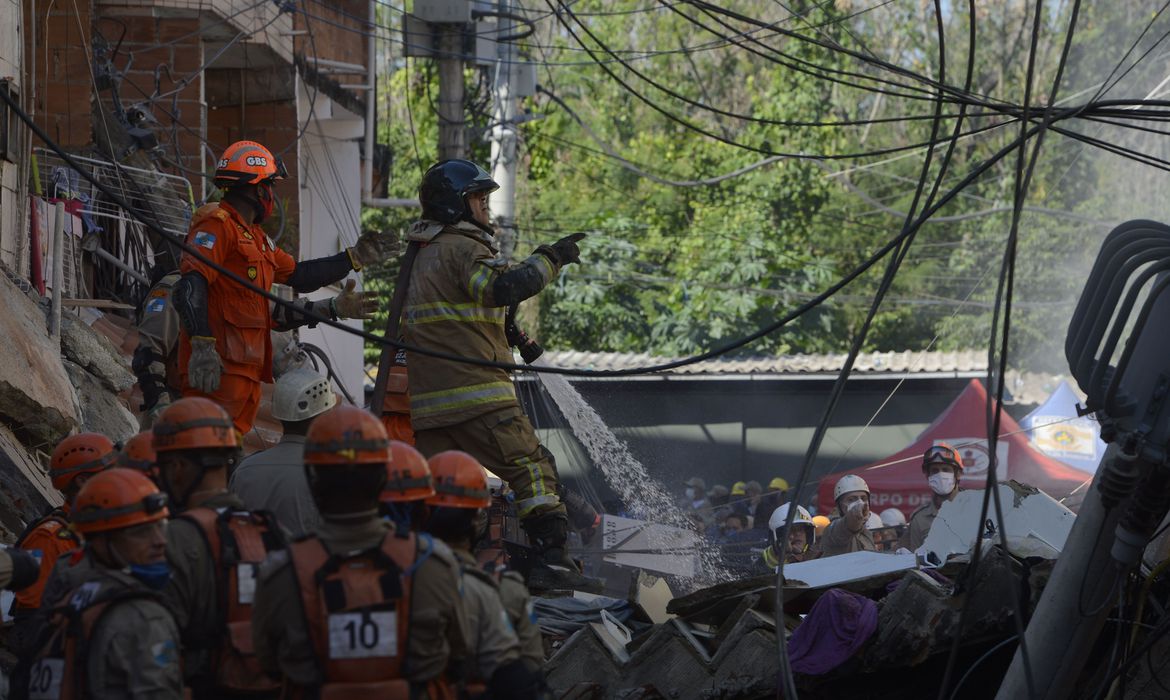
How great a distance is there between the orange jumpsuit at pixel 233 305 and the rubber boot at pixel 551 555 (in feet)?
4.88

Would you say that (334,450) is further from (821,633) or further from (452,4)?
(452,4)

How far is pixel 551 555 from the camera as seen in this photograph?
6383 millimetres

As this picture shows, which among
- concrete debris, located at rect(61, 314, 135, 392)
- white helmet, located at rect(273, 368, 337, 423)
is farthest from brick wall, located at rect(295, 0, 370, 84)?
white helmet, located at rect(273, 368, 337, 423)

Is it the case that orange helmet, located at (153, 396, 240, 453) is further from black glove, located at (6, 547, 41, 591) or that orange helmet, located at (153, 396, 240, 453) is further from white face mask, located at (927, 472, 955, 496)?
white face mask, located at (927, 472, 955, 496)

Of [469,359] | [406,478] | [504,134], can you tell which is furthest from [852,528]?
[504,134]

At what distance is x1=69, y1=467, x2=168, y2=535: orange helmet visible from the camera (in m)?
3.74

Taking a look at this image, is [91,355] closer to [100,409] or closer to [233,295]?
[100,409]

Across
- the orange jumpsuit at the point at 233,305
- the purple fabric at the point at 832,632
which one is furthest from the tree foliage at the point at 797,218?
the purple fabric at the point at 832,632

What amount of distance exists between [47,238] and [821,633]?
248 inches

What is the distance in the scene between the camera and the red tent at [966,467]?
1508 centimetres

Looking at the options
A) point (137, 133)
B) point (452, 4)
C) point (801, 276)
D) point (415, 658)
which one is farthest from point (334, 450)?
point (801, 276)

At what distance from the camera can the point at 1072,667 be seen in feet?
19.6

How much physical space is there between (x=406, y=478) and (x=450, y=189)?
8.52ft

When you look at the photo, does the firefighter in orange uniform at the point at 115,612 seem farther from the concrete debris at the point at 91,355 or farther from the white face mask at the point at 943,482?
the white face mask at the point at 943,482
